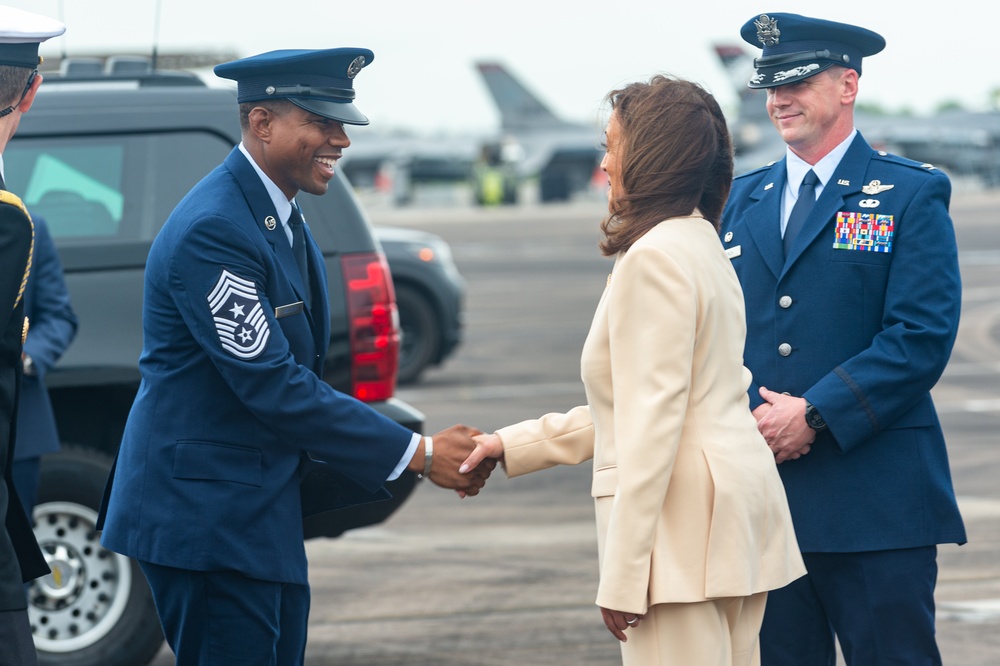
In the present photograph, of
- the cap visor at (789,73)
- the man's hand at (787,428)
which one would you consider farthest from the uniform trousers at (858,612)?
the cap visor at (789,73)

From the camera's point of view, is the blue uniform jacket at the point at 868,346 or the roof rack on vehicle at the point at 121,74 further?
the roof rack on vehicle at the point at 121,74

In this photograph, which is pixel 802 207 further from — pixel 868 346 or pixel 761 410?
pixel 761 410

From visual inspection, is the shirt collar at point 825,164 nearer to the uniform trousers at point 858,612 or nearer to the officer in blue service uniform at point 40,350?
the uniform trousers at point 858,612

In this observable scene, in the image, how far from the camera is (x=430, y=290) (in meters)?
12.0

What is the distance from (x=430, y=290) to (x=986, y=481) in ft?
17.4

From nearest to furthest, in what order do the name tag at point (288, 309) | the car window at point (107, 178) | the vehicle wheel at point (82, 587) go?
the name tag at point (288, 309) < the vehicle wheel at point (82, 587) < the car window at point (107, 178)

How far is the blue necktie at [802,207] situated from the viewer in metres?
3.68

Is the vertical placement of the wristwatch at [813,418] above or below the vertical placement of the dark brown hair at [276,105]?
below

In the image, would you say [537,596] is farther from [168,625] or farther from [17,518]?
[17,518]

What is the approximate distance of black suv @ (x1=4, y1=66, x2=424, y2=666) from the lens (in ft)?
16.9

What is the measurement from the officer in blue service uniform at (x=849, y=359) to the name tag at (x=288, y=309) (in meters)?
1.25

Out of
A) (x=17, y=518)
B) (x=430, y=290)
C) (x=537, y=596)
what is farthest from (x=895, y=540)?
(x=430, y=290)

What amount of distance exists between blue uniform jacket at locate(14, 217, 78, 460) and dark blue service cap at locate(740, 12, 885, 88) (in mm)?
2779

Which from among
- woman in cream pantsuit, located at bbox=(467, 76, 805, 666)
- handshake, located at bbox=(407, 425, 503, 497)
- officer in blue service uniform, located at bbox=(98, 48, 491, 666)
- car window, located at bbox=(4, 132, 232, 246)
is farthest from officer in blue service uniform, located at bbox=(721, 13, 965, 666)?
car window, located at bbox=(4, 132, 232, 246)
